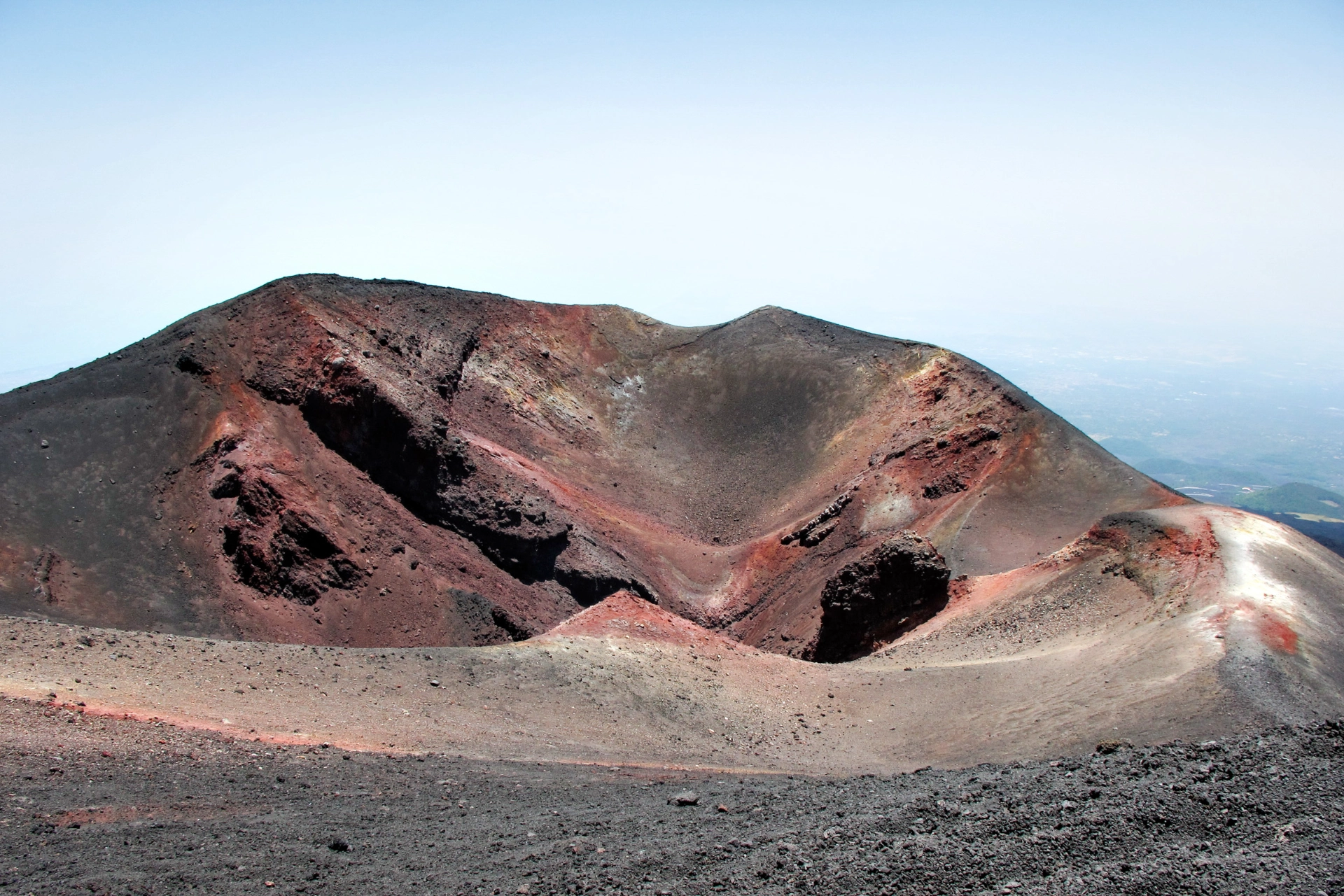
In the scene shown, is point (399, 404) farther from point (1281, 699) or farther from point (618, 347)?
point (1281, 699)

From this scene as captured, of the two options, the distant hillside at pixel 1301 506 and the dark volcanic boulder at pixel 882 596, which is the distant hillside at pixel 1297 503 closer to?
the distant hillside at pixel 1301 506

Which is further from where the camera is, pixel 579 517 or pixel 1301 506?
pixel 1301 506

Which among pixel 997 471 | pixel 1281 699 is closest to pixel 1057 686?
pixel 1281 699

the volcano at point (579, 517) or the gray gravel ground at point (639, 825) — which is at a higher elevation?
the volcano at point (579, 517)

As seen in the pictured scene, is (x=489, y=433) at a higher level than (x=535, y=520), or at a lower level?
higher

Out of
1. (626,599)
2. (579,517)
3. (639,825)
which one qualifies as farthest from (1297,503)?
(639,825)

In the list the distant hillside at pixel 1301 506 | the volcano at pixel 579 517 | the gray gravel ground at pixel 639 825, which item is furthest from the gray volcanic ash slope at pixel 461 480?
the distant hillside at pixel 1301 506

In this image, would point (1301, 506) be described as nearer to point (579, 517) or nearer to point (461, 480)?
point (579, 517)
